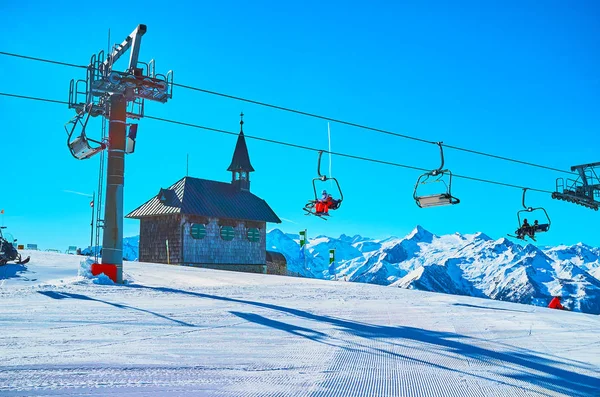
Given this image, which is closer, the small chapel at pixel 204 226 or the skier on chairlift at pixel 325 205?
the skier on chairlift at pixel 325 205

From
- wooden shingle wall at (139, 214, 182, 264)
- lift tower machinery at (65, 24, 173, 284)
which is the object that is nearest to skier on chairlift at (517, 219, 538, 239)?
lift tower machinery at (65, 24, 173, 284)

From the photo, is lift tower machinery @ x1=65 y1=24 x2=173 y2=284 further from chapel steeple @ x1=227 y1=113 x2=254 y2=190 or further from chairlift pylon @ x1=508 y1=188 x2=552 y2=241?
chapel steeple @ x1=227 y1=113 x2=254 y2=190

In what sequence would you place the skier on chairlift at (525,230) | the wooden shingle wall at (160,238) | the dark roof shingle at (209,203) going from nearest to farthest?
1. the skier on chairlift at (525,230)
2. the wooden shingle wall at (160,238)
3. the dark roof shingle at (209,203)

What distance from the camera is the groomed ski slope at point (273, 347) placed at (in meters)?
6.52

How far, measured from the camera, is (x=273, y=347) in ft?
29.0

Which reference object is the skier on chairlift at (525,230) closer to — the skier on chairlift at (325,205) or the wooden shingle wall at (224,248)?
the skier on chairlift at (325,205)

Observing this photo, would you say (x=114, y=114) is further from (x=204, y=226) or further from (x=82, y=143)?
(x=204, y=226)

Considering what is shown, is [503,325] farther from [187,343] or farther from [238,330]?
[187,343]

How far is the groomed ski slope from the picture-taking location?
257 inches

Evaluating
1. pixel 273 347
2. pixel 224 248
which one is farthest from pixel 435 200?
pixel 224 248

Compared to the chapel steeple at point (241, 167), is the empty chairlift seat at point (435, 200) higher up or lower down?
lower down

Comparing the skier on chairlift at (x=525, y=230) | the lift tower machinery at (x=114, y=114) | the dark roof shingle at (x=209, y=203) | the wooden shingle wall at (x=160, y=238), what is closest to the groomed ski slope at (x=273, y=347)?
the lift tower machinery at (x=114, y=114)

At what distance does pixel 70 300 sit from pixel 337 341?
692cm

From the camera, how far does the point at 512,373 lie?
7848 millimetres
